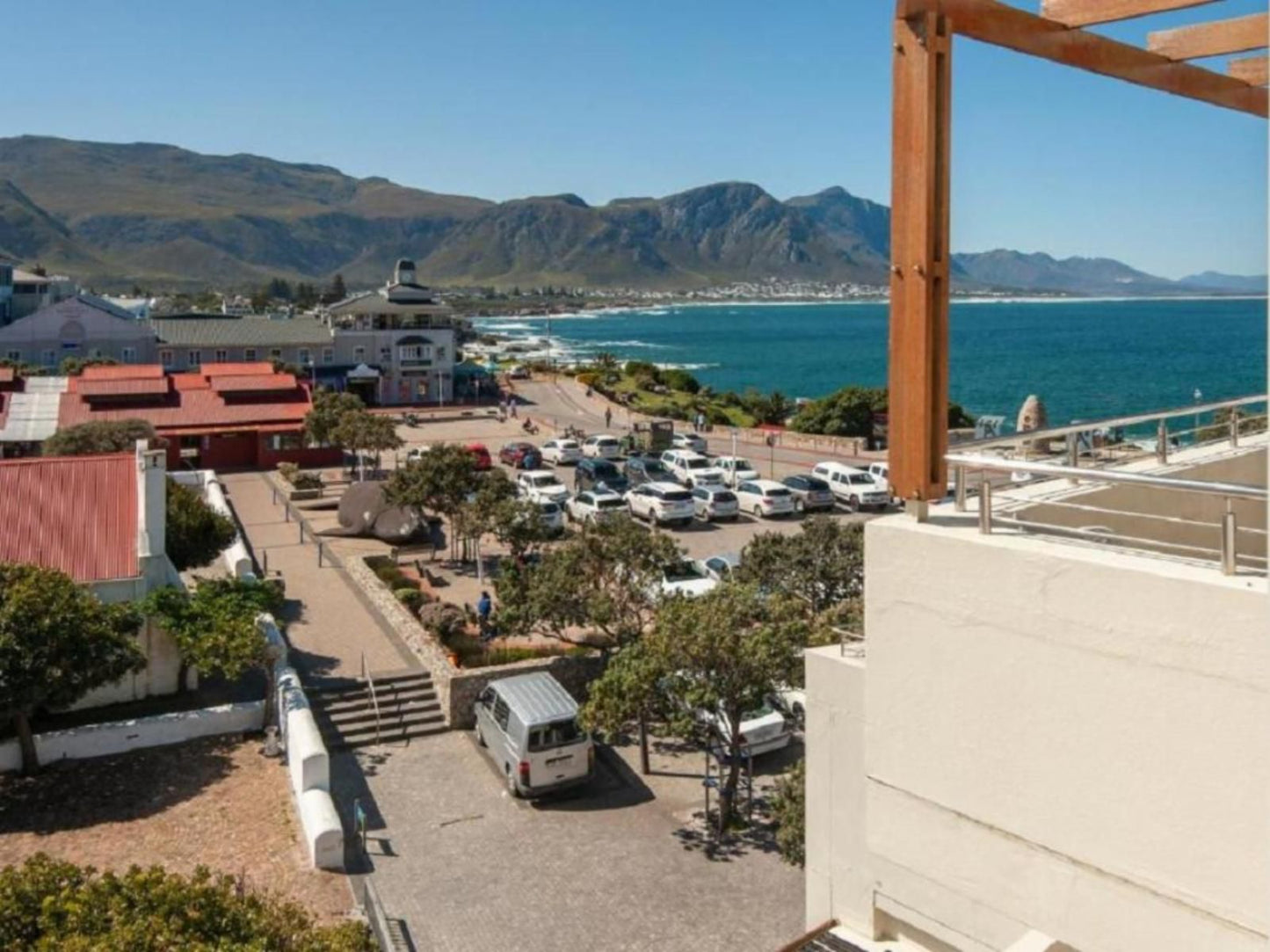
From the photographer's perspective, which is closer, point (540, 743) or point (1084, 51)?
point (1084, 51)

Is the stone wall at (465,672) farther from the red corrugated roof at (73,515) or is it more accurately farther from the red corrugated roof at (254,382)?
the red corrugated roof at (254,382)

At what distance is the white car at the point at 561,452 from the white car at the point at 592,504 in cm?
1002

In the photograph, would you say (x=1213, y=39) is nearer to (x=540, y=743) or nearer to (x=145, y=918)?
(x=145, y=918)

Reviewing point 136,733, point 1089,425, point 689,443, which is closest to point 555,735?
point 136,733

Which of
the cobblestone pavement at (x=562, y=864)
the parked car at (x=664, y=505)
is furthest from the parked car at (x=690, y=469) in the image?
the cobblestone pavement at (x=562, y=864)

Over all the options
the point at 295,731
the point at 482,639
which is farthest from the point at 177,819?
the point at 482,639

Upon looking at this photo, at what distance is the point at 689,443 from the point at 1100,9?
1563 inches

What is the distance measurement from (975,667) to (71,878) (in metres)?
5.35

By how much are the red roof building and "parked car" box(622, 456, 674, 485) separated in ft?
41.7

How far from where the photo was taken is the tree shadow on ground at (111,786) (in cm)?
1345

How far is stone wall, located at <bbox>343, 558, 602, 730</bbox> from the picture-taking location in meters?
17.0

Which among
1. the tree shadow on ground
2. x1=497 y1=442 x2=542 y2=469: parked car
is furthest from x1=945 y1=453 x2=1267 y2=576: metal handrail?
x1=497 y1=442 x2=542 y2=469: parked car

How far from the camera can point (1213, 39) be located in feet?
16.0

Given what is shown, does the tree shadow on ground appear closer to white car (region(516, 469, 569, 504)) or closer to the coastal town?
→ the coastal town
